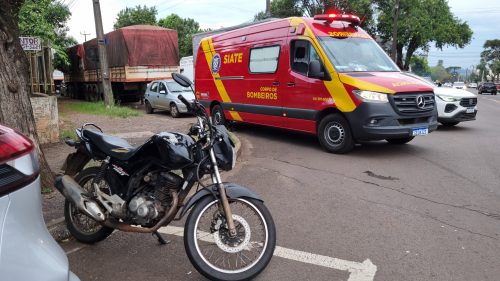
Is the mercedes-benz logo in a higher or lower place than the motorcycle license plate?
higher

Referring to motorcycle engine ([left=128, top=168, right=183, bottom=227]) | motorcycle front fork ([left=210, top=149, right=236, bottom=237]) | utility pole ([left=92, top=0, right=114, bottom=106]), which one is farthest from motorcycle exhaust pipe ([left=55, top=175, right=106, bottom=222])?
utility pole ([left=92, top=0, right=114, bottom=106])

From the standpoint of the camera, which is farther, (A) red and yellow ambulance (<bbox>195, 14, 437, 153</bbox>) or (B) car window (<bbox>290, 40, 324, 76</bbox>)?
(B) car window (<bbox>290, 40, 324, 76</bbox>)

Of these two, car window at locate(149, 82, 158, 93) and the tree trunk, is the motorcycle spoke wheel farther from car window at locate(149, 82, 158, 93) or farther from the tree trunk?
car window at locate(149, 82, 158, 93)

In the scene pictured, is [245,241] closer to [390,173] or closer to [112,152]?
[112,152]

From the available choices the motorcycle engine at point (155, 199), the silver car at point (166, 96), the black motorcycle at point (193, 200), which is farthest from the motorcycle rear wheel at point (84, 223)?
the silver car at point (166, 96)

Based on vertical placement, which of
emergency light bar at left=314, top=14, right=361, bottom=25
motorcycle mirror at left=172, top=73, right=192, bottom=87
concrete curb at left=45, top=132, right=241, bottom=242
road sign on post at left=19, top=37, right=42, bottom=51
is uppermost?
emergency light bar at left=314, top=14, right=361, bottom=25

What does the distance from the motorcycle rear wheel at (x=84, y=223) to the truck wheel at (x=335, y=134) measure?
4.89m

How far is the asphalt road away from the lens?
3477 millimetres

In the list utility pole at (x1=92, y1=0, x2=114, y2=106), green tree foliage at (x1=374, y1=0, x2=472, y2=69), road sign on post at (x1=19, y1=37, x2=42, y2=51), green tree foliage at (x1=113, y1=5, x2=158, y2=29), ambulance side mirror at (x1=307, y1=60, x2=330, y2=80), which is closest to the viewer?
ambulance side mirror at (x1=307, y1=60, x2=330, y2=80)

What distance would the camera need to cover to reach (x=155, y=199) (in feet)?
11.0

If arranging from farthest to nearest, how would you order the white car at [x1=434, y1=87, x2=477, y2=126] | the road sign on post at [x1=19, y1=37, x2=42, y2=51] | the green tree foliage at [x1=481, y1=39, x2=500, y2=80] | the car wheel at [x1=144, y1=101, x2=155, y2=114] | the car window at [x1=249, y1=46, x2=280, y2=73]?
1. the green tree foliage at [x1=481, y1=39, x2=500, y2=80]
2. the car wheel at [x1=144, y1=101, x2=155, y2=114]
3. the white car at [x1=434, y1=87, x2=477, y2=126]
4. the road sign on post at [x1=19, y1=37, x2=42, y2=51]
5. the car window at [x1=249, y1=46, x2=280, y2=73]

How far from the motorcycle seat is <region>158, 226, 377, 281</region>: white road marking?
916 millimetres

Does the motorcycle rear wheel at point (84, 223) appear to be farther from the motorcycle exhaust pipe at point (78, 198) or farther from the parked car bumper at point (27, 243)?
the parked car bumper at point (27, 243)

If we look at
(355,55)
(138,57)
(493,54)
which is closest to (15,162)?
(355,55)
